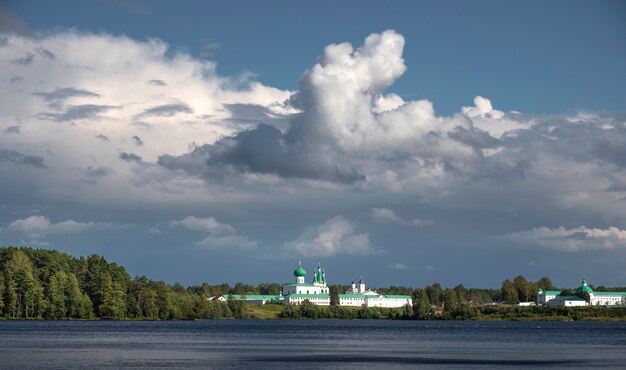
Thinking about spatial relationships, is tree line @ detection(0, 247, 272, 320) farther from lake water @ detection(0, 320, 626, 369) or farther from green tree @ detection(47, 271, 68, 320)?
lake water @ detection(0, 320, 626, 369)

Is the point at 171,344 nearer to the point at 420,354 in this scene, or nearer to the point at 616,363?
the point at 420,354

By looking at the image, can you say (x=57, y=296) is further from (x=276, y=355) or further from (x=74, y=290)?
(x=276, y=355)

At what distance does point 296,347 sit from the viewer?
308 ft

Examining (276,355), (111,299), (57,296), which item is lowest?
(276,355)

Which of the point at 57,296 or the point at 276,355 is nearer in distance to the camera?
the point at 276,355

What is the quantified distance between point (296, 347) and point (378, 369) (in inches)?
1188

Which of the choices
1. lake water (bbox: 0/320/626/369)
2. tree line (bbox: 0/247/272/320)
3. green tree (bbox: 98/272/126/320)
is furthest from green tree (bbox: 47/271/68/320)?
lake water (bbox: 0/320/626/369)

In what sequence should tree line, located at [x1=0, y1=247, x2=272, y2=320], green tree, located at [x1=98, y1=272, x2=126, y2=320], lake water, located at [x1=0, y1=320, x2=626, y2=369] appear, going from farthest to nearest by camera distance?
green tree, located at [x1=98, y1=272, x2=126, y2=320]
tree line, located at [x1=0, y1=247, x2=272, y2=320]
lake water, located at [x1=0, y1=320, x2=626, y2=369]

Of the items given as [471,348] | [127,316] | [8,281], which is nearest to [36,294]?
[8,281]

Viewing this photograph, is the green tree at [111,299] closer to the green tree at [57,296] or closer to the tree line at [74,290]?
the tree line at [74,290]

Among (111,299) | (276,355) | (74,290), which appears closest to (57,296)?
(74,290)

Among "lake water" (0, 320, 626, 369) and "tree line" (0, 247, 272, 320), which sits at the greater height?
"tree line" (0, 247, 272, 320)

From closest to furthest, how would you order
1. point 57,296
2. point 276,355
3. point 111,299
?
point 276,355 < point 57,296 < point 111,299

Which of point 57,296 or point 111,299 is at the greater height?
point 57,296
